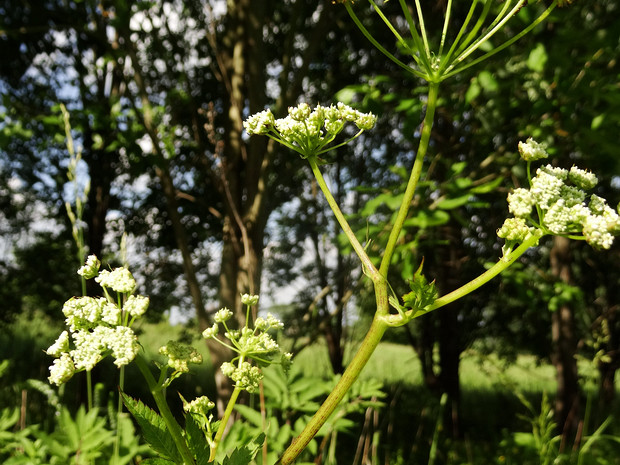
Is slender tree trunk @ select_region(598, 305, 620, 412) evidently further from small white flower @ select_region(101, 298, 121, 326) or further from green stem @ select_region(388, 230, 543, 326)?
small white flower @ select_region(101, 298, 121, 326)

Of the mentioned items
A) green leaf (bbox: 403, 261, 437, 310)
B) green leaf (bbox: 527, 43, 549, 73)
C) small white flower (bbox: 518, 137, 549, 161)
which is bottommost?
green leaf (bbox: 403, 261, 437, 310)

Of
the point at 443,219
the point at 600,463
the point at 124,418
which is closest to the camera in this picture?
the point at 124,418

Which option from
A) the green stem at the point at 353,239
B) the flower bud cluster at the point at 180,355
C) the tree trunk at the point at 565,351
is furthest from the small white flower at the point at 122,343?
the tree trunk at the point at 565,351

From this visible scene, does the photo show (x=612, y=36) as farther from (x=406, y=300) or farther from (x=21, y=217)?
(x=21, y=217)

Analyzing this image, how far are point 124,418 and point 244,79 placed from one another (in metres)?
2.34

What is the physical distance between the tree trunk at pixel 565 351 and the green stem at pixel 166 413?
5.97 meters

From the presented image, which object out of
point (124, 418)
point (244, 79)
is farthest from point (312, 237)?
point (124, 418)

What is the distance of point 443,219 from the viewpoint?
2.45m

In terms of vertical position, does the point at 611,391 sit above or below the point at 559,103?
below

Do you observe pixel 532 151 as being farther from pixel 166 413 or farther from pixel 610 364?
pixel 610 364

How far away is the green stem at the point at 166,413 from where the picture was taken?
67 cm

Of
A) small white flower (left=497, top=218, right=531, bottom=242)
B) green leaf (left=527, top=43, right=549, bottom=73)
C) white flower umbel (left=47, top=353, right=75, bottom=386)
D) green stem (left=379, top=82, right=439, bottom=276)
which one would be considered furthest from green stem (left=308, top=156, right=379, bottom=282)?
green leaf (left=527, top=43, right=549, bottom=73)

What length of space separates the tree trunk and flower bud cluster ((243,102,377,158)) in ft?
18.7

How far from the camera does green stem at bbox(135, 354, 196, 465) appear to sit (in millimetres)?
667
